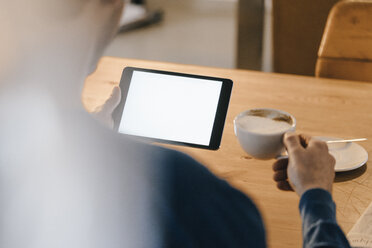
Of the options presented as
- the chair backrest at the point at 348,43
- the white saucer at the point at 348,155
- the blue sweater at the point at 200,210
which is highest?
the chair backrest at the point at 348,43

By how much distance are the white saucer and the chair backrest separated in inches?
17.7

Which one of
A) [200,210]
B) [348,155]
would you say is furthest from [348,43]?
[200,210]

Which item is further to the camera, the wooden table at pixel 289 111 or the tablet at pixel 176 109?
the tablet at pixel 176 109

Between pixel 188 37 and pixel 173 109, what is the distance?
8.71 ft

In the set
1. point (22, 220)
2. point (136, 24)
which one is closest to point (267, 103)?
point (22, 220)

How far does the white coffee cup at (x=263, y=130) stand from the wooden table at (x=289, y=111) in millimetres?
96

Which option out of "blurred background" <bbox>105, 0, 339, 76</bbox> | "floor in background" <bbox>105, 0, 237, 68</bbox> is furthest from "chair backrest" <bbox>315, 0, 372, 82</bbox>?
"floor in background" <bbox>105, 0, 237, 68</bbox>

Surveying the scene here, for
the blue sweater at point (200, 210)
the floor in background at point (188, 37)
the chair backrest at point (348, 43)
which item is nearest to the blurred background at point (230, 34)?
the floor in background at point (188, 37)

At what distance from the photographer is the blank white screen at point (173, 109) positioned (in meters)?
1.05

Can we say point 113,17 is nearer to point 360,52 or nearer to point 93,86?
point 93,86

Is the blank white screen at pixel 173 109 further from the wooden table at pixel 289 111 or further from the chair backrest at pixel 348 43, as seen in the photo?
Result: the chair backrest at pixel 348 43

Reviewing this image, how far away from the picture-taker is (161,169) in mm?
577

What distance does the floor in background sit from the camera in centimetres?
335

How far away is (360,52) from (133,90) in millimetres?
745
